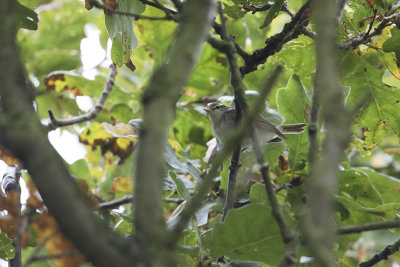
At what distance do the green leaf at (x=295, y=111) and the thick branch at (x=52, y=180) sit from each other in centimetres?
147

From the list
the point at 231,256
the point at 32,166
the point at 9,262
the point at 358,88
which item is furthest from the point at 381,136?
the point at 32,166

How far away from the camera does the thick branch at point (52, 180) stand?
2.23ft

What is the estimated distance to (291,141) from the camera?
2094mm

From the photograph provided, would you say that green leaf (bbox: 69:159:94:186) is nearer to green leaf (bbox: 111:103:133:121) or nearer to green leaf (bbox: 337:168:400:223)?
green leaf (bbox: 111:103:133:121)

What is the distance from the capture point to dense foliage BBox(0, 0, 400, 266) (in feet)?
4.20

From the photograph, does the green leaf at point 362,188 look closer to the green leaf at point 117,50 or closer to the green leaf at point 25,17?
the green leaf at point 117,50

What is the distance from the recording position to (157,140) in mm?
693

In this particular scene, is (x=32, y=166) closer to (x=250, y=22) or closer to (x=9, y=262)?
(x=9, y=262)

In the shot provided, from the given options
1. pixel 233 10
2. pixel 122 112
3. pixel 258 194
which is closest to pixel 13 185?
pixel 258 194

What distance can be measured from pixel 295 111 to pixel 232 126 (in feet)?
1.96

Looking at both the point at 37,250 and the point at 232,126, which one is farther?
the point at 232,126

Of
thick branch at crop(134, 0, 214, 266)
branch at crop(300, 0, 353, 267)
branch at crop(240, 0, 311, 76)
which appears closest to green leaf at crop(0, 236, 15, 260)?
branch at crop(240, 0, 311, 76)

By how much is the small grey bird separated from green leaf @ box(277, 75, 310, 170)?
Answer: 0.31 ft

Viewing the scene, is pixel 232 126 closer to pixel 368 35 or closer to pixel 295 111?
pixel 295 111
